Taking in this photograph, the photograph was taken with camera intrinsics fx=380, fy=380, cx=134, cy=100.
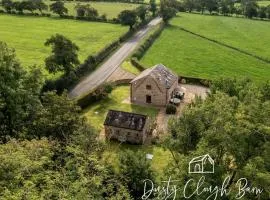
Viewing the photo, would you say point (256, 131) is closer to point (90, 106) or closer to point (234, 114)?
point (234, 114)

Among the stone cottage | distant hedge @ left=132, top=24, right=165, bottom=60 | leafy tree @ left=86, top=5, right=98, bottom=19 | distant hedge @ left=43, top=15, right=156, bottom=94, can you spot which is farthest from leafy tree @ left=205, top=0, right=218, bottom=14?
the stone cottage

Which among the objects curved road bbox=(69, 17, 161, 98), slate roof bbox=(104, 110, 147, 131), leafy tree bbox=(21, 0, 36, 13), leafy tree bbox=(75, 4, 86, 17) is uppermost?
leafy tree bbox=(21, 0, 36, 13)

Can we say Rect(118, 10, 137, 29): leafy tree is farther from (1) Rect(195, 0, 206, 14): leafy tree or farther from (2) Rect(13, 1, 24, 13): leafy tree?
(1) Rect(195, 0, 206, 14): leafy tree

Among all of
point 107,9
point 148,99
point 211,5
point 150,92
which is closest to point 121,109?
point 148,99

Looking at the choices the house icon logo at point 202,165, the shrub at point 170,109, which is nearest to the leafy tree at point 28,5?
the shrub at point 170,109

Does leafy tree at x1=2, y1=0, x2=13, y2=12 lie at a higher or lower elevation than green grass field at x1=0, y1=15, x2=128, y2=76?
higher
